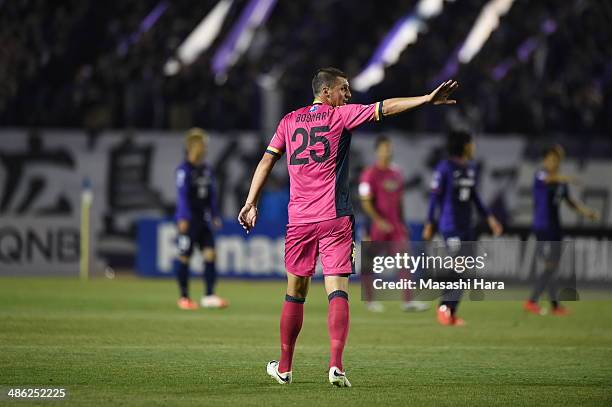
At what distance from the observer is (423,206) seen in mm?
23203

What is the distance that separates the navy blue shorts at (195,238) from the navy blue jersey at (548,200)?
4.41m

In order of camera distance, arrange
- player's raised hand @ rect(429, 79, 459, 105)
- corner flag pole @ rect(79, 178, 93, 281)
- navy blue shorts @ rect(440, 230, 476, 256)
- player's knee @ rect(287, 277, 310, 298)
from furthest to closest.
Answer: corner flag pole @ rect(79, 178, 93, 281) → navy blue shorts @ rect(440, 230, 476, 256) → player's knee @ rect(287, 277, 310, 298) → player's raised hand @ rect(429, 79, 459, 105)

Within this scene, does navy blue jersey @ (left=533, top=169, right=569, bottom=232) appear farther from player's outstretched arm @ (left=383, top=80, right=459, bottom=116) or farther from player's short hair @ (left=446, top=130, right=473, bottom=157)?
player's outstretched arm @ (left=383, top=80, right=459, bottom=116)

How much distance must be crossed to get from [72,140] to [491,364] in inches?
595

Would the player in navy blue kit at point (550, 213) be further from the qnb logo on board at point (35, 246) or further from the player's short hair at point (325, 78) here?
the qnb logo on board at point (35, 246)

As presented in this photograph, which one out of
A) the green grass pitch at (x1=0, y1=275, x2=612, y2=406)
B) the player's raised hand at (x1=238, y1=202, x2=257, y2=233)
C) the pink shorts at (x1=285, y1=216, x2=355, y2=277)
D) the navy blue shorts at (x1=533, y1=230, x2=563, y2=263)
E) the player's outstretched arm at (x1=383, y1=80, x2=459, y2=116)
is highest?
the player's outstretched arm at (x1=383, y1=80, x2=459, y2=116)

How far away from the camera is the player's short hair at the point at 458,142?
543 inches

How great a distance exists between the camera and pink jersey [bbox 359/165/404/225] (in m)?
16.2

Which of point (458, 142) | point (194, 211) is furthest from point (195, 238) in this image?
point (458, 142)

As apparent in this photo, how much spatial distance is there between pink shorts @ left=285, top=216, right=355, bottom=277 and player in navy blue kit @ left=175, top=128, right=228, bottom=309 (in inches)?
285

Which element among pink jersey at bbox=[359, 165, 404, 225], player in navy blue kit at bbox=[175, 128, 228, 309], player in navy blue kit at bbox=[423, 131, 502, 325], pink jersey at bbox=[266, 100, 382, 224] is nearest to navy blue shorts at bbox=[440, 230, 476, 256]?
player in navy blue kit at bbox=[423, 131, 502, 325]

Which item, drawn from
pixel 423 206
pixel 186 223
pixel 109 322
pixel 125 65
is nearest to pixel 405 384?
pixel 109 322

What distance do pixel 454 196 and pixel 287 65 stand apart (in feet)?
37.3

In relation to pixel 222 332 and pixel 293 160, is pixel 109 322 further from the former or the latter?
pixel 293 160
